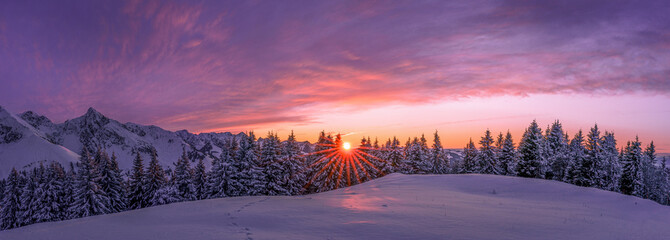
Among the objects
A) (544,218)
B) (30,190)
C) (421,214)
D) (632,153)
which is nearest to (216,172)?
(30,190)

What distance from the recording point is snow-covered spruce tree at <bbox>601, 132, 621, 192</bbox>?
43.8 meters

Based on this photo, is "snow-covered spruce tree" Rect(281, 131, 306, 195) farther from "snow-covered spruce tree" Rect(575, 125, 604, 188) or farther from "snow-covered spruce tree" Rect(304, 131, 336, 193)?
"snow-covered spruce tree" Rect(575, 125, 604, 188)

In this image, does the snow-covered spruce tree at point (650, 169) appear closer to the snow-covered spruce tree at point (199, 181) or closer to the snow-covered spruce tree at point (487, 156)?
the snow-covered spruce tree at point (487, 156)

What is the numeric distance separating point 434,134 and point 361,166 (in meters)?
18.7

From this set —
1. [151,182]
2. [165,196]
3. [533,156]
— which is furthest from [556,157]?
[151,182]

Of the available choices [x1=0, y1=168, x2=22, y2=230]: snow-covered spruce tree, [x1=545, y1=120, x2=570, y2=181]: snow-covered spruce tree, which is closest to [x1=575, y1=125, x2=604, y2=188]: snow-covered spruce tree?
[x1=545, y1=120, x2=570, y2=181]: snow-covered spruce tree

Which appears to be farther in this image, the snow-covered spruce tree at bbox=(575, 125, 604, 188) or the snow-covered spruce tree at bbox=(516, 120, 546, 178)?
the snow-covered spruce tree at bbox=(575, 125, 604, 188)

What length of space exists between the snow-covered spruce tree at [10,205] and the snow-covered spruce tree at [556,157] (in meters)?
77.3

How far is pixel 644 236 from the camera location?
9922 millimetres

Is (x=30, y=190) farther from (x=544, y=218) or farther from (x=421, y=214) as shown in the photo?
(x=544, y=218)

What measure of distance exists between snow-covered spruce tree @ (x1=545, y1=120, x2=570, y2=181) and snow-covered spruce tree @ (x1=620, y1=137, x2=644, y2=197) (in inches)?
322

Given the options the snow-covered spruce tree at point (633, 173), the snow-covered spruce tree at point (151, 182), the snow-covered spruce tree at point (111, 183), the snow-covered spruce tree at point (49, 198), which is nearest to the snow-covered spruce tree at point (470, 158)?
the snow-covered spruce tree at point (633, 173)

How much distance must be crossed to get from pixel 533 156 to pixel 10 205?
74.0m

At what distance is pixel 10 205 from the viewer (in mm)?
40188
